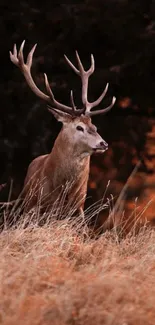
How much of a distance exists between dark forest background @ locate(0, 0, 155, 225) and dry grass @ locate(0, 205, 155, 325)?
241 inches

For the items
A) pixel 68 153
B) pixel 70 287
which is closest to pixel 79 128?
pixel 68 153

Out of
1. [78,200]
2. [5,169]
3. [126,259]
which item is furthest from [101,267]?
[5,169]

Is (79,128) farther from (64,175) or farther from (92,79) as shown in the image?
(92,79)

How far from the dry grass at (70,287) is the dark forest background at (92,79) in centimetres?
613

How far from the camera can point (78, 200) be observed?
8859 millimetres

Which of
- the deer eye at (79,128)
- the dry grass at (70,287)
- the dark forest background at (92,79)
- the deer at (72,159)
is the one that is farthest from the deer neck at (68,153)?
the dark forest background at (92,79)

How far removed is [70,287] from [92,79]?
7289 mm

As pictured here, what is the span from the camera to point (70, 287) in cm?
510

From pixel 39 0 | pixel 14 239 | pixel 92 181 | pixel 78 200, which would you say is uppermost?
pixel 39 0

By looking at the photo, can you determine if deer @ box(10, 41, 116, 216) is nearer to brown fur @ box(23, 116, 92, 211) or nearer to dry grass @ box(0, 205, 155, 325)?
brown fur @ box(23, 116, 92, 211)

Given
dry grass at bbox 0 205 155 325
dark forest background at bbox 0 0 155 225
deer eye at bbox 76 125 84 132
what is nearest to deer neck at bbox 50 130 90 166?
deer eye at bbox 76 125 84 132

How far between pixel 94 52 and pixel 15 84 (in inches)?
43.2

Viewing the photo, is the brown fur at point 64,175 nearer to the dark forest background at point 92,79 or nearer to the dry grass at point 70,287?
the dry grass at point 70,287

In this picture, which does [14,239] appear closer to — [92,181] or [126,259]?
[126,259]
